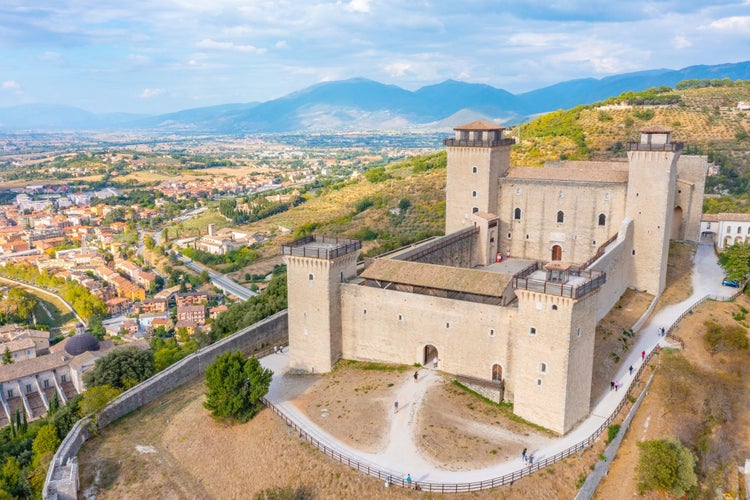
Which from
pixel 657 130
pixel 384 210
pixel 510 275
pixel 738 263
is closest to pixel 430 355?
pixel 510 275

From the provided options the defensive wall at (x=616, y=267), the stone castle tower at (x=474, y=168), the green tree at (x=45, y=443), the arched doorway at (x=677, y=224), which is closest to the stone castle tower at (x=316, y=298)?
the green tree at (x=45, y=443)

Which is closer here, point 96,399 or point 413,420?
point 413,420

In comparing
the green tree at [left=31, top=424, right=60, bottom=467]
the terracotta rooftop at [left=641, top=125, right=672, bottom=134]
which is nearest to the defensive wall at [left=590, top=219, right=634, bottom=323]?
the terracotta rooftop at [left=641, top=125, right=672, bottom=134]

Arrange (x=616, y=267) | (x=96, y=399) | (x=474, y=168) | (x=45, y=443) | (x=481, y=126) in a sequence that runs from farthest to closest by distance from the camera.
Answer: (x=474, y=168)
(x=481, y=126)
(x=616, y=267)
(x=96, y=399)
(x=45, y=443)

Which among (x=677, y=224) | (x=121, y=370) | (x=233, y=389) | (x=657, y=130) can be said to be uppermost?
(x=657, y=130)

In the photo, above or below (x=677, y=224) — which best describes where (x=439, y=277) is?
below

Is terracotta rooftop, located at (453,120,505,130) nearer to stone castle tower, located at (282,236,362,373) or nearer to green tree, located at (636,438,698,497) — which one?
stone castle tower, located at (282,236,362,373)

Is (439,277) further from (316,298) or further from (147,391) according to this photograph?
(147,391)
